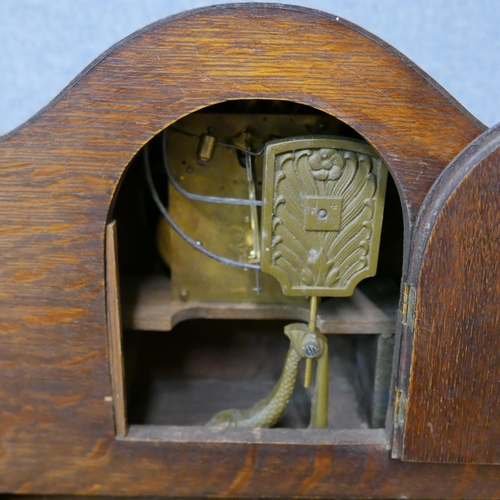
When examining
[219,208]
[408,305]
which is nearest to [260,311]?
[219,208]

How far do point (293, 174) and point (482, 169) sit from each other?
23cm

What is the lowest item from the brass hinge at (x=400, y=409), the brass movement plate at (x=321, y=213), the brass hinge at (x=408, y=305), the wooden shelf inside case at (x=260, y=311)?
the brass hinge at (x=400, y=409)

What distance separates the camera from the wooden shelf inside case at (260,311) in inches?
36.4

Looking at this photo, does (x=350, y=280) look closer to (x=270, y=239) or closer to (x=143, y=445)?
(x=270, y=239)

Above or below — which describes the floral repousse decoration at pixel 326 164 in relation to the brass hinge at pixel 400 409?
above

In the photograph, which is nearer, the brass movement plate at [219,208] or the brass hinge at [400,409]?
the brass hinge at [400,409]

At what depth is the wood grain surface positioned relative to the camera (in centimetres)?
68

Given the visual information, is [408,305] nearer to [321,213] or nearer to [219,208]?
[321,213]

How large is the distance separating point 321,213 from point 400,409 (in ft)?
0.96

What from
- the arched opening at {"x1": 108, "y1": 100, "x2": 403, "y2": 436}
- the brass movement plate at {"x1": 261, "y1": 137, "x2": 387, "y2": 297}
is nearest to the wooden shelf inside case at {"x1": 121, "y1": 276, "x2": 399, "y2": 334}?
the arched opening at {"x1": 108, "y1": 100, "x2": 403, "y2": 436}

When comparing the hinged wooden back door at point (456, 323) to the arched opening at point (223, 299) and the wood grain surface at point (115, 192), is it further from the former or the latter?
the arched opening at point (223, 299)

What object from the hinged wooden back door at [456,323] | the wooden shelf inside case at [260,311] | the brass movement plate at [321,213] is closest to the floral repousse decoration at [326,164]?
the brass movement plate at [321,213]

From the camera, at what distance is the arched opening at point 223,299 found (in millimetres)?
914

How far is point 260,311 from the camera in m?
0.96
